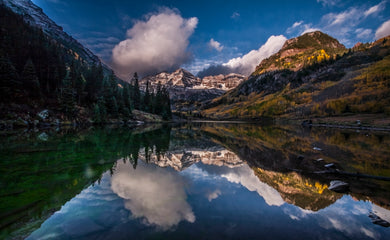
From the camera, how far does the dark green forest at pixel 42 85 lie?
170 ft

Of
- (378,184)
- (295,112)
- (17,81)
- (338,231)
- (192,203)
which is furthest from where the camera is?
(295,112)

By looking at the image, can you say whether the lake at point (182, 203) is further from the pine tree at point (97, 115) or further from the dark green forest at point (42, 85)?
the pine tree at point (97, 115)

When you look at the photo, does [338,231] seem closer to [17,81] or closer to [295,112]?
[17,81]

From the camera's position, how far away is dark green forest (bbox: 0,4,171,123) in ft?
170

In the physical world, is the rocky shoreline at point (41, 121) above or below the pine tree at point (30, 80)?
below

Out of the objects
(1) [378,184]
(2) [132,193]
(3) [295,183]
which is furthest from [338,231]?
(2) [132,193]

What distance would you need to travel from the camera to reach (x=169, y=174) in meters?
13.4

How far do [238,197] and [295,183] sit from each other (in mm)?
4576

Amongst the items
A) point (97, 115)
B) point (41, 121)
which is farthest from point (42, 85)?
point (97, 115)

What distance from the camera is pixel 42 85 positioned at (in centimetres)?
6881

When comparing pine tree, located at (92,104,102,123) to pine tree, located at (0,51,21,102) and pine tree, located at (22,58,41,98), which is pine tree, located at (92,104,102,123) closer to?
pine tree, located at (22,58,41,98)

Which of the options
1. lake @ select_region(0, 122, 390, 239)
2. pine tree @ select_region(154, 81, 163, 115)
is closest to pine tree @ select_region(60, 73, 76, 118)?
lake @ select_region(0, 122, 390, 239)

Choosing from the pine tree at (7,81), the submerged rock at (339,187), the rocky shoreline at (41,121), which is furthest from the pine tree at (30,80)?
the submerged rock at (339,187)

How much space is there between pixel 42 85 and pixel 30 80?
10101 mm
